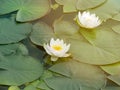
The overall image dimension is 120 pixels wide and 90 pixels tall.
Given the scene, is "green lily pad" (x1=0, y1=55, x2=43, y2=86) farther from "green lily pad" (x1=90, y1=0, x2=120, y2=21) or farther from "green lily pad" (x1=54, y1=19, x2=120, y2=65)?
"green lily pad" (x1=90, y1=0, x2=120, y2=21)

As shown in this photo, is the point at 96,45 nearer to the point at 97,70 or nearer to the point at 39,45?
the point at 97,70

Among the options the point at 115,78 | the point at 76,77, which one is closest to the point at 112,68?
the point at 115,78

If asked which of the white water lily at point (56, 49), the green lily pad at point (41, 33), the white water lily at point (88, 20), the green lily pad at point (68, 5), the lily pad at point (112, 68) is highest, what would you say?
the green lily pad at point (68, 5)

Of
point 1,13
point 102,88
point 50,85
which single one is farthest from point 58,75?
point 1,13

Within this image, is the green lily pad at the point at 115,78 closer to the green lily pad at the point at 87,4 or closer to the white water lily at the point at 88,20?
the white water lily at the point at 88,20

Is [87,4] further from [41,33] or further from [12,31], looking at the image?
[12,31]

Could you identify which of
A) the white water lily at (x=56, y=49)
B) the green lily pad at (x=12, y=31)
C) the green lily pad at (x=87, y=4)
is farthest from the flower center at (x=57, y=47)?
the green lily pad at (x=87, y=4)

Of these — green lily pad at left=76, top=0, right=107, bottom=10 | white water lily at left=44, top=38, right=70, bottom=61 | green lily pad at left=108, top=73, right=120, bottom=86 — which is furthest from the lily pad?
green lily pad at left=76, top=0, right=107, bottom=10
